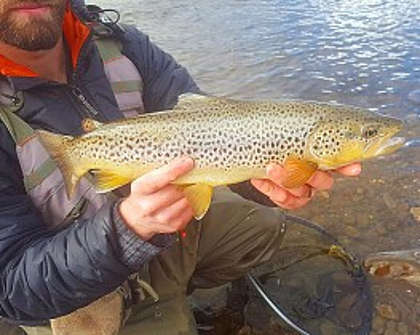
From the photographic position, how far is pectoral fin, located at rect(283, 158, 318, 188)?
240cm

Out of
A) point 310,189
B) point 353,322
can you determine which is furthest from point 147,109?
point 353,322

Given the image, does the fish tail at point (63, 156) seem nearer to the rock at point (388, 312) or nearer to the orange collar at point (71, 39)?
the orange collar at point (71, 39)

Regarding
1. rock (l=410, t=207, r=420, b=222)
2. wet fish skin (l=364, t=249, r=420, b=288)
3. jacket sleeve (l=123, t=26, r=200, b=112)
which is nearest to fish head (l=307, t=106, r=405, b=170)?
jacket sleeve (l=123, t=26, r=200, b=112)

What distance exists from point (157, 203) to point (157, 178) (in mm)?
122

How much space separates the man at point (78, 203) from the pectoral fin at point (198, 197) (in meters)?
0.10

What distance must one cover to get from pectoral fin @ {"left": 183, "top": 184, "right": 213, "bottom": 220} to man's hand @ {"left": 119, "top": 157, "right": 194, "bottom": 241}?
0.08 m

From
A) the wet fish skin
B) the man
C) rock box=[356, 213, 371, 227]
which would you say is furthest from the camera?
rock box=[356, 213, 371, 227]

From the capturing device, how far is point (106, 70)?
3.01 meters

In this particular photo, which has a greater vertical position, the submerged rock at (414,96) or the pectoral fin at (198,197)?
the pectoral fin at (198,197)

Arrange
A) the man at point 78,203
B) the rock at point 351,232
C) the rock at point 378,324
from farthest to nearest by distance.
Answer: the rock at point 351,232 → the rock at point 378,324 → the man at point 78,203

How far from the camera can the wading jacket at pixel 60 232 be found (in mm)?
2408

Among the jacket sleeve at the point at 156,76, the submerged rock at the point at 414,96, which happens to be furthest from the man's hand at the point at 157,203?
the submerged rock at the point at 414,96

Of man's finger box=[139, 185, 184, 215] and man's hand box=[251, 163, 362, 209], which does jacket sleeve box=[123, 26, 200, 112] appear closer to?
man's hand box=[251, 163, 362, 209]

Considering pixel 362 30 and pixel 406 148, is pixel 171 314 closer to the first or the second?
pixel 406 148
